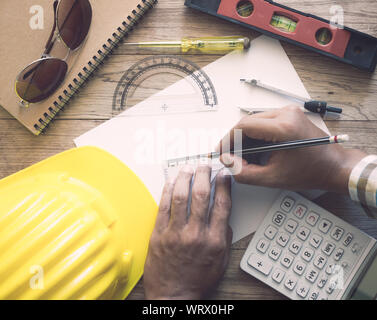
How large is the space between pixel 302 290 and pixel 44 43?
0.73 m

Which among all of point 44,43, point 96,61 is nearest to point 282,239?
point 96,61

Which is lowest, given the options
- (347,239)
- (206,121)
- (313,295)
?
(313,295)

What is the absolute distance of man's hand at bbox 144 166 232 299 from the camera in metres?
0.65

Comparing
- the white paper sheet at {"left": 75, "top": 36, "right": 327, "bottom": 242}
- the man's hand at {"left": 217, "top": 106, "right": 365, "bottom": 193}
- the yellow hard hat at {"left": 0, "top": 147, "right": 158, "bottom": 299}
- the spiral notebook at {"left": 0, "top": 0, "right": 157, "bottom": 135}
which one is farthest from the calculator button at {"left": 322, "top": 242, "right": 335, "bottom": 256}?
the spiral notebook at {"left": 0, "top": 0, "right": 157, "bottom": 135}

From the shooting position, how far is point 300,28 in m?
0.69

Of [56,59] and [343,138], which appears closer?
[343,138]

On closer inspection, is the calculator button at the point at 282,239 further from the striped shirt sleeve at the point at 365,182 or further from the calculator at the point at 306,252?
the striped shirt sleeve at the point at 365,182

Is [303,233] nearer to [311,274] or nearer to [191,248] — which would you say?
[311,274]

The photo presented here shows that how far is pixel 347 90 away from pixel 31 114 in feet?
2.21

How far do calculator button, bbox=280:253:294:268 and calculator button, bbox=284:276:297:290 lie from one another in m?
0.03

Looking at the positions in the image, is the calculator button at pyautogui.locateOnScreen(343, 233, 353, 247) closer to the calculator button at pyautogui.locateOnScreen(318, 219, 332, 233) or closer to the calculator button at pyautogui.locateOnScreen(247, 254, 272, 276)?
the calculator button at pyautogui.locateOnScreen(318, 219, 332, 233)

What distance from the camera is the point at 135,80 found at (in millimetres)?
722
